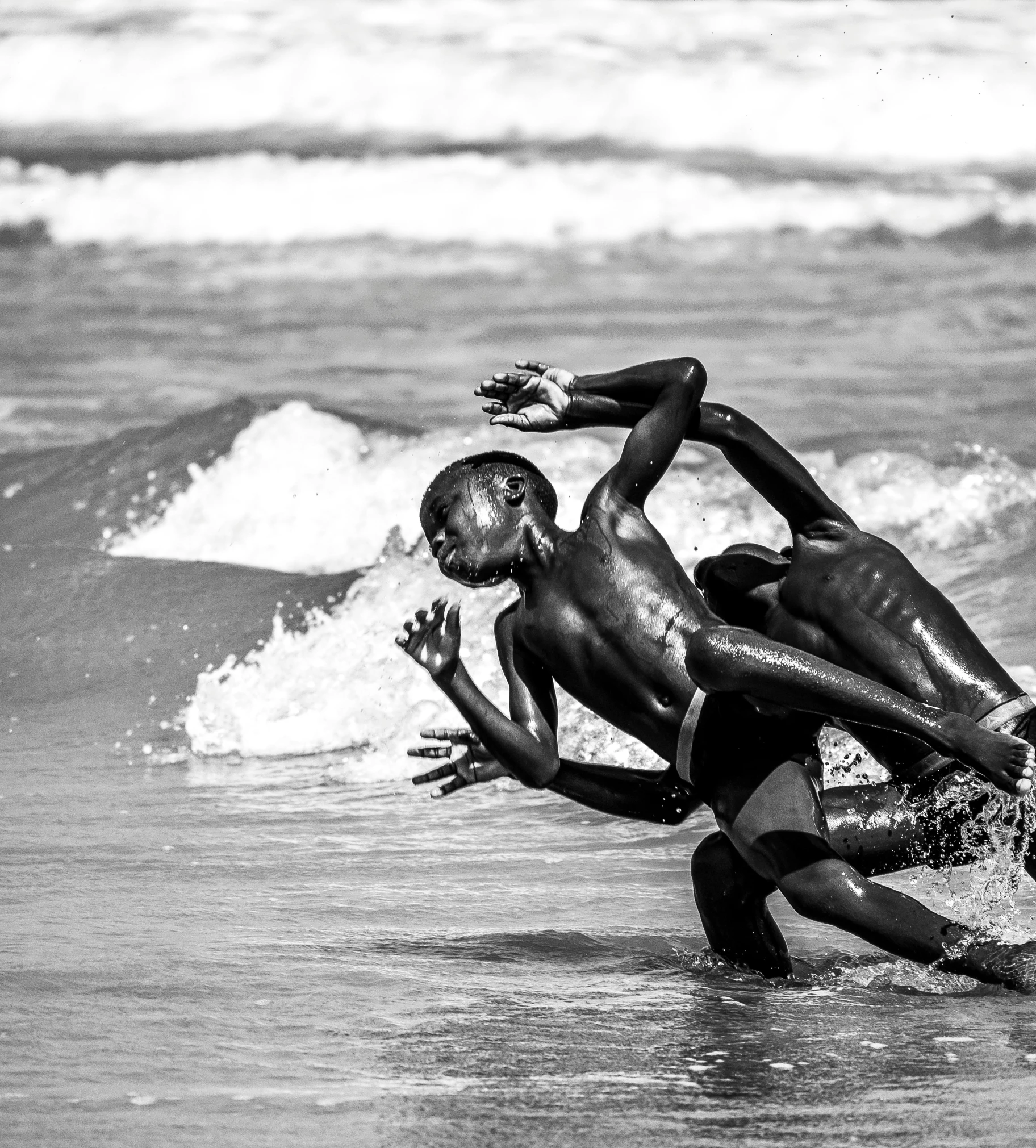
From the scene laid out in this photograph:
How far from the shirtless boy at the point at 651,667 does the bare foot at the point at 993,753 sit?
6cm

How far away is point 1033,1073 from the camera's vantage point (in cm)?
302

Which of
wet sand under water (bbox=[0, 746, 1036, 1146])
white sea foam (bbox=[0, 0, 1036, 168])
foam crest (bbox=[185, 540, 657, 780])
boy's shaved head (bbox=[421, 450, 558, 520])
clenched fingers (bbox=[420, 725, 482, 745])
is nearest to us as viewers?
wet sand under water (bbox=[0, 746, 1036, 1146])

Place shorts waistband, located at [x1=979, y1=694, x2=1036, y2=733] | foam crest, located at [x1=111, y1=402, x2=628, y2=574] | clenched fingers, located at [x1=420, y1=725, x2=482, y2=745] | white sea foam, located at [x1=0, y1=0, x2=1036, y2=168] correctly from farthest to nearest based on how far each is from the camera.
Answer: white sea foam, located at [x1=0, y1=0, x2=1036, y2=168], foam crest, located at [x1=111, y1=402, x2=628, y2=574], clenched fingers, located at [x1=420, y1=725, x2=482, y2=745], shorts waistband, located at [x1=979, y1=694, x2=1036, y2=733]

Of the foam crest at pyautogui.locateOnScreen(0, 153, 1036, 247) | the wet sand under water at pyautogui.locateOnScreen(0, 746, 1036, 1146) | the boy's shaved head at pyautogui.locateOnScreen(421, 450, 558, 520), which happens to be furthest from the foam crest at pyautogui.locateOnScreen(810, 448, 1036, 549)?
the foam crest at pyautogui.locateOnScreen(0, 153, 1036, 247)

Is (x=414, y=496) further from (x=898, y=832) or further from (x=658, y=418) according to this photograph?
(x=898, y=832)

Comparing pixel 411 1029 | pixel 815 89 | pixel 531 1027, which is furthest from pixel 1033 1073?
pixel 815 89

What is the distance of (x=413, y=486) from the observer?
1075cm

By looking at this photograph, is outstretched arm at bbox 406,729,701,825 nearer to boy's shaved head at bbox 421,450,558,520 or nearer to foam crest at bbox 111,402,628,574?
boy's shaved head at bbox 421,450,558,520

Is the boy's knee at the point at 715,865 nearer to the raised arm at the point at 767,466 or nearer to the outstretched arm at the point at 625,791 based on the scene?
the outstretched arm at the point at 625,791

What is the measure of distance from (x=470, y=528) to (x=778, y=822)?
2.95 ft

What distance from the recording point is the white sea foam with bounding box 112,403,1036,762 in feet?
24.7

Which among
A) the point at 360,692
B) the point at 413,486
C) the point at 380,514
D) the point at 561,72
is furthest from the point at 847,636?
the point at 561,72

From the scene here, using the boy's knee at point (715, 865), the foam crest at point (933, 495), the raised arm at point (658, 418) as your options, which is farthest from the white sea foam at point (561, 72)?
the boy's knee at point (715, 865)

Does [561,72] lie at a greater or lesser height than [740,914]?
greater
